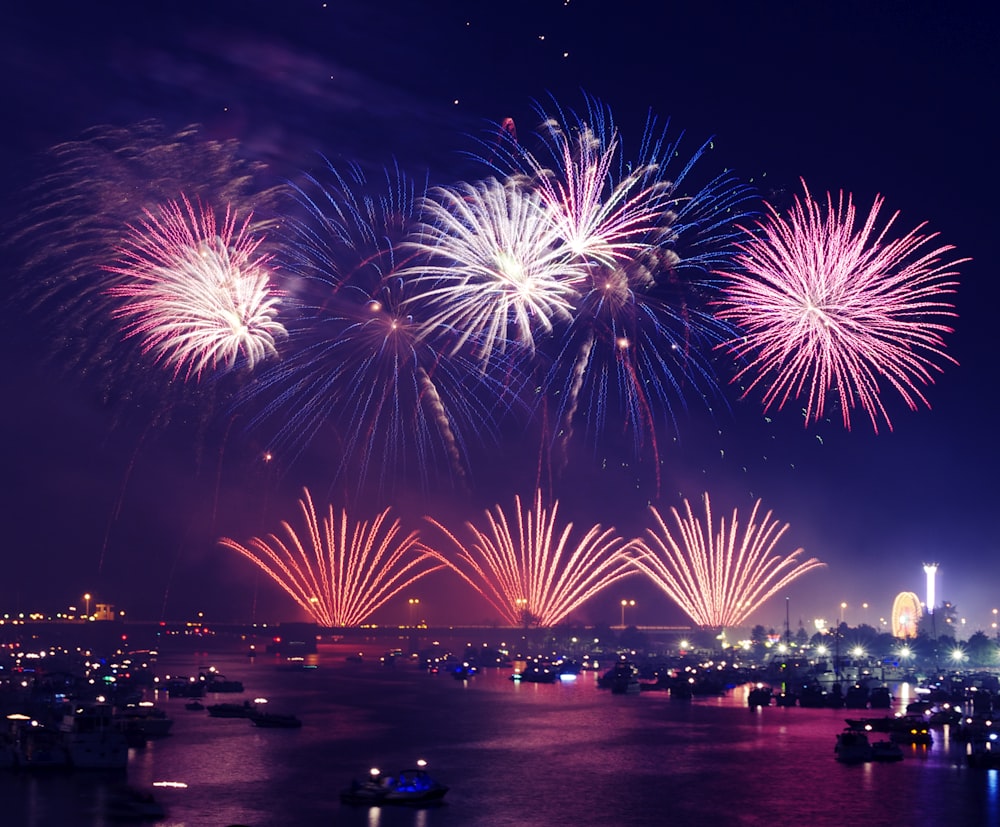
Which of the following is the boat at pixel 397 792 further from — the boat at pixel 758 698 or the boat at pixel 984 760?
the boat at pixel 758 698

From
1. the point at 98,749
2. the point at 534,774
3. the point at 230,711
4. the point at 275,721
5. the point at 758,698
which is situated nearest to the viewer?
the point at 98,749

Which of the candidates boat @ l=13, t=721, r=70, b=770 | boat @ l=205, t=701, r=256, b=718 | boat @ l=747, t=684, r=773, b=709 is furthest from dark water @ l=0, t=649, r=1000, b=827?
boat @ l=747, t=684, r=773, b=709

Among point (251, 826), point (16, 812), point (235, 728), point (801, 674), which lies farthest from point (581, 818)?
point (801, 674)

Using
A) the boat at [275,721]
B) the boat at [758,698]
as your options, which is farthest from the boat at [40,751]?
the boat at [758,698]

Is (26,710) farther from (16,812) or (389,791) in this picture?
(389,791)

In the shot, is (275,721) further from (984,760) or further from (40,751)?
(984,760)

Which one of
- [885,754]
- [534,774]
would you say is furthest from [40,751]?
[885,754]

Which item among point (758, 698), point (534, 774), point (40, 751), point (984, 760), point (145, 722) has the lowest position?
point (758, 698)
